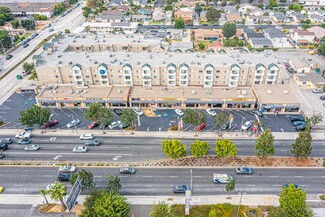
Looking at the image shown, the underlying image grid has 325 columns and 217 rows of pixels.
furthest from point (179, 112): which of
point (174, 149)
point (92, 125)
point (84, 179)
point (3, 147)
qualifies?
point (3, 147)

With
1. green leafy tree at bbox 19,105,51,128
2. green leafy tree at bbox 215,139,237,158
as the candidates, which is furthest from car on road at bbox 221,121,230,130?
green leafy tree at bbox 19,105,51,128

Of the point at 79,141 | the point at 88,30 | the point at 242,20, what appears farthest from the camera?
the point at 242,20

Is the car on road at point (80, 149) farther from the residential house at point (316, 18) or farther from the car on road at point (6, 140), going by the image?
the residential house at point (316, 18)

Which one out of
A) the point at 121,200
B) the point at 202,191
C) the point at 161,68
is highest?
the point at 161,68

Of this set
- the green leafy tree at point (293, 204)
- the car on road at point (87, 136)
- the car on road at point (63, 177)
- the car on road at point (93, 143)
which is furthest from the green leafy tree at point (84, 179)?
the green leafy tree at point (293, 204)

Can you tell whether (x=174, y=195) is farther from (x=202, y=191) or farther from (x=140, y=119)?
(x=140, y=119)

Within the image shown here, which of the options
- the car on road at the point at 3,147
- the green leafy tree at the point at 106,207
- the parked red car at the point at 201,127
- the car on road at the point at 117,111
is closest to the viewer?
the green leafy tree at the point at 106,207

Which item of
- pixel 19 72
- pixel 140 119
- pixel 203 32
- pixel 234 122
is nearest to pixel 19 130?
pixel 140 119
